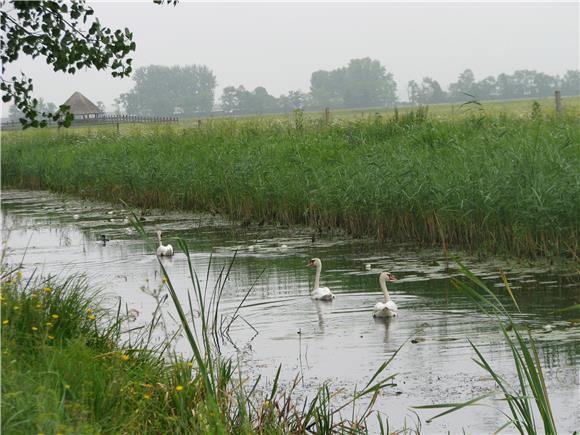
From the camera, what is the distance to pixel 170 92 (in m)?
126

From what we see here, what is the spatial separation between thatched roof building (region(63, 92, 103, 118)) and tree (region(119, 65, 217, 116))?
106ft

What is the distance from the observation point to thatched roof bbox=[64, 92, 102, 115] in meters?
82.9

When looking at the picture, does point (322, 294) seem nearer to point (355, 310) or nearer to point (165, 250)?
point (355, 310)

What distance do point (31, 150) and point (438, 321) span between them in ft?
98.2

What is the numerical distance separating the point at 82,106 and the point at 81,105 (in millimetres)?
366

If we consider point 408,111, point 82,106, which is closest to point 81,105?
point 82,106

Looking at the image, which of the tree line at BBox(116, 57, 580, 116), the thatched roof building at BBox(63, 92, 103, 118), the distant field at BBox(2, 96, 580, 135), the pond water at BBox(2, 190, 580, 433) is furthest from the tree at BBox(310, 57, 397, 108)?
the pond water at BBox(2, 190, 580, 433)

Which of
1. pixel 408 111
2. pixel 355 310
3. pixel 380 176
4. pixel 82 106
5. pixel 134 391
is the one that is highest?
pixel 82 106

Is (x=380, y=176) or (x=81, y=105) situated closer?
(x=380, y=176)

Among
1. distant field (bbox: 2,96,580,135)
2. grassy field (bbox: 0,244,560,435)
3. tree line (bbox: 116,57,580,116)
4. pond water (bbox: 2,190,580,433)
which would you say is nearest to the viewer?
grassy field (bbox: 0,244,560,435)

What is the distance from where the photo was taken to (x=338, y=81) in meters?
130

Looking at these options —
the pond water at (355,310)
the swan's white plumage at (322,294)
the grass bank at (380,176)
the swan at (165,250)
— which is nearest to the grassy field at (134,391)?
the pond water at (355,310)

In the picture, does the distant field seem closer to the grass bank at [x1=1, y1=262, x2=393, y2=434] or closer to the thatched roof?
the grass bank at [x1=1, y1=262, x2=393, y2=434]

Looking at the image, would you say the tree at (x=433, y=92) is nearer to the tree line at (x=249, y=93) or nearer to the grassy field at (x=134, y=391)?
the tree line at (x=249, y=93)
